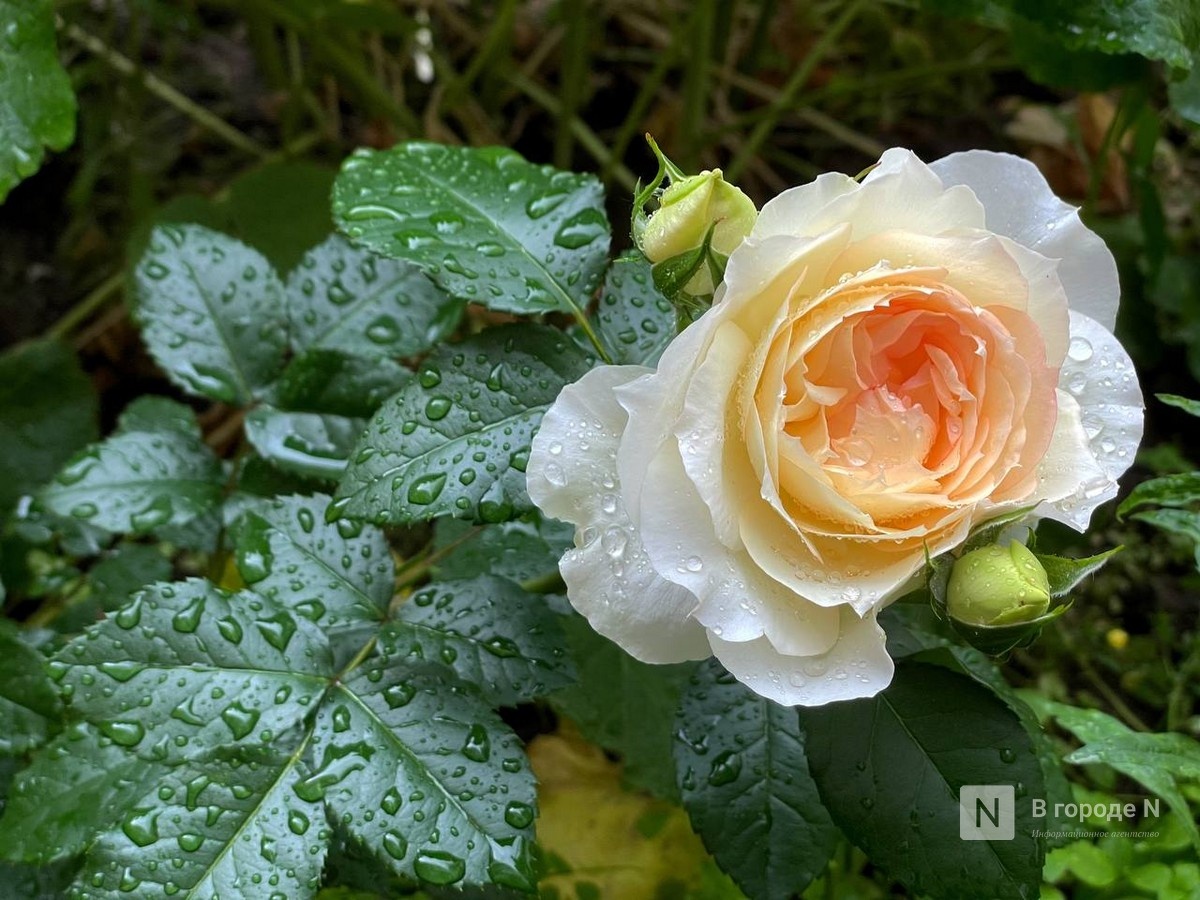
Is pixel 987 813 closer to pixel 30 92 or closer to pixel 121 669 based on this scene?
pixel 121 669

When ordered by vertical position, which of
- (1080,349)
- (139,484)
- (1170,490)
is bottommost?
(139,484)

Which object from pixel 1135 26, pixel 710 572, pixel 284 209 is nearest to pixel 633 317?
pixel 710 572

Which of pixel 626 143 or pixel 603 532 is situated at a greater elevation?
pixel 603 532

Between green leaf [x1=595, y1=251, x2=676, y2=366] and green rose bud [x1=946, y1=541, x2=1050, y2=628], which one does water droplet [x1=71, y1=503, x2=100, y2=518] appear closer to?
green leaf [x1=595, y1=251, x2=676, y2=366]

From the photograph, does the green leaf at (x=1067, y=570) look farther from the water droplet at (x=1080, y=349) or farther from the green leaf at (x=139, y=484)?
the green leaf at (x=139, y=484)

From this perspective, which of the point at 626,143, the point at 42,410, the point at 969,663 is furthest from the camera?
the point at 626,143

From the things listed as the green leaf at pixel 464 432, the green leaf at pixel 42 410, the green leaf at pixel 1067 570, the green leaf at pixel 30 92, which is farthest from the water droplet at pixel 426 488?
the green leaf at pixel 42 410
